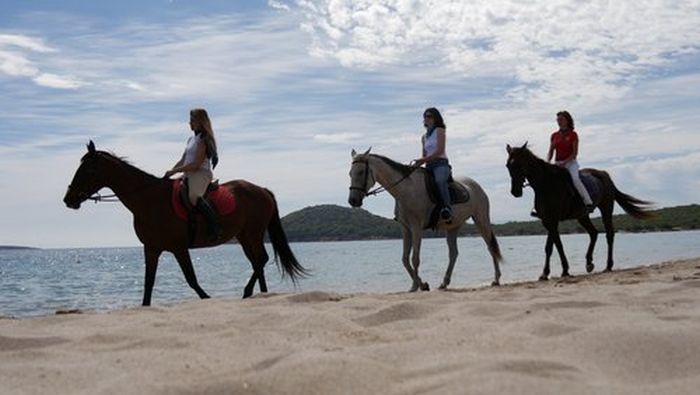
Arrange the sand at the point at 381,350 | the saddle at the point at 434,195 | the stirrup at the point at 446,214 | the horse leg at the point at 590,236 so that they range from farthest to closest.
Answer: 1. the horse leg at the point at 590,236
2. the saddle at the point at 434,195
3. the stirrup at the point at 446,214
4. the sand at the point at 381,350

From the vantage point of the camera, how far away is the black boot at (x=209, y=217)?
30.5ft

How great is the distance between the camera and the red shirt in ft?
41.6

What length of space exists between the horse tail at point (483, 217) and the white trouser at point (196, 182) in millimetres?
4359

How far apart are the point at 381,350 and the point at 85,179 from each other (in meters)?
6.41

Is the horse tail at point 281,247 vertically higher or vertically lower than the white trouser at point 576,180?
lower

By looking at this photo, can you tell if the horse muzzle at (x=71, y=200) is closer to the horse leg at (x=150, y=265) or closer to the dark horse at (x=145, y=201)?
the dark horse at (x=145, y=201)

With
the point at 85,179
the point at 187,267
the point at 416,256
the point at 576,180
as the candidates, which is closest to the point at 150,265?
the point at 187,267

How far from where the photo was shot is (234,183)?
10219 millimetres

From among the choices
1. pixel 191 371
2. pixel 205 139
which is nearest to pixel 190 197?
pixel 205 139

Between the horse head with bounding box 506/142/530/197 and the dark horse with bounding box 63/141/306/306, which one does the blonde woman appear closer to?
the dark horse with bounding box 63/141/306/306

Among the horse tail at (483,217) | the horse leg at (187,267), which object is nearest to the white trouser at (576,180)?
the horse tail at (483,217)

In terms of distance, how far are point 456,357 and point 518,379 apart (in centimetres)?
53

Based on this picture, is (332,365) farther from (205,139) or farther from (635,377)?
(205,139)

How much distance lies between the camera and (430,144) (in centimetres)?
1067
